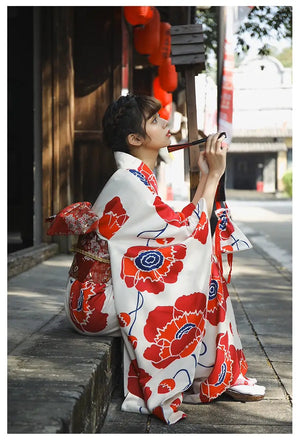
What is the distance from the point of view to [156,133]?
2998 mm

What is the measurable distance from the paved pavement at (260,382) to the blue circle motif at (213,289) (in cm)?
51

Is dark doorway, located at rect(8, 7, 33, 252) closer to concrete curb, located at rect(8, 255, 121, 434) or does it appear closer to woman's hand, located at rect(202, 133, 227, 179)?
concrete curb, located at rect(8, 255, 121, 434)

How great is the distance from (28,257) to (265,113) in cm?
2612

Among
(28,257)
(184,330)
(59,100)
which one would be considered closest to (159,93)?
(59,100)

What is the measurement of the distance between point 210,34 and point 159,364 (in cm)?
973

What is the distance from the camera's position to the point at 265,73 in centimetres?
3053

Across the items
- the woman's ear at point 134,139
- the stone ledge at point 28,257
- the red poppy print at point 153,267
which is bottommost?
the stone ledge at point 28,257

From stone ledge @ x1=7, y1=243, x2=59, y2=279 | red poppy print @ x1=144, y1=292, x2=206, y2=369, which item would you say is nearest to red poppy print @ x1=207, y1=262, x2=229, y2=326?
red poppy print @ x1=144, y1=292, x2=206, y2=369

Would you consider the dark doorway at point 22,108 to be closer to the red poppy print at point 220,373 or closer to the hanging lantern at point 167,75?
the hanging lantern at point 167,75

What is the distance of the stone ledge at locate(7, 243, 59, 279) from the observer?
Answer: 5714mm

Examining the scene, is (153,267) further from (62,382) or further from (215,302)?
(62,382)

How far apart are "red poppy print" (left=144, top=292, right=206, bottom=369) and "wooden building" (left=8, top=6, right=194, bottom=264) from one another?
4.74 m

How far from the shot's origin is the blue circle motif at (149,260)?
2740 millimetres

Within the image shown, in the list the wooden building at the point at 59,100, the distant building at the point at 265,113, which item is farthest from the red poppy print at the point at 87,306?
the distant building at the point at 265,113
